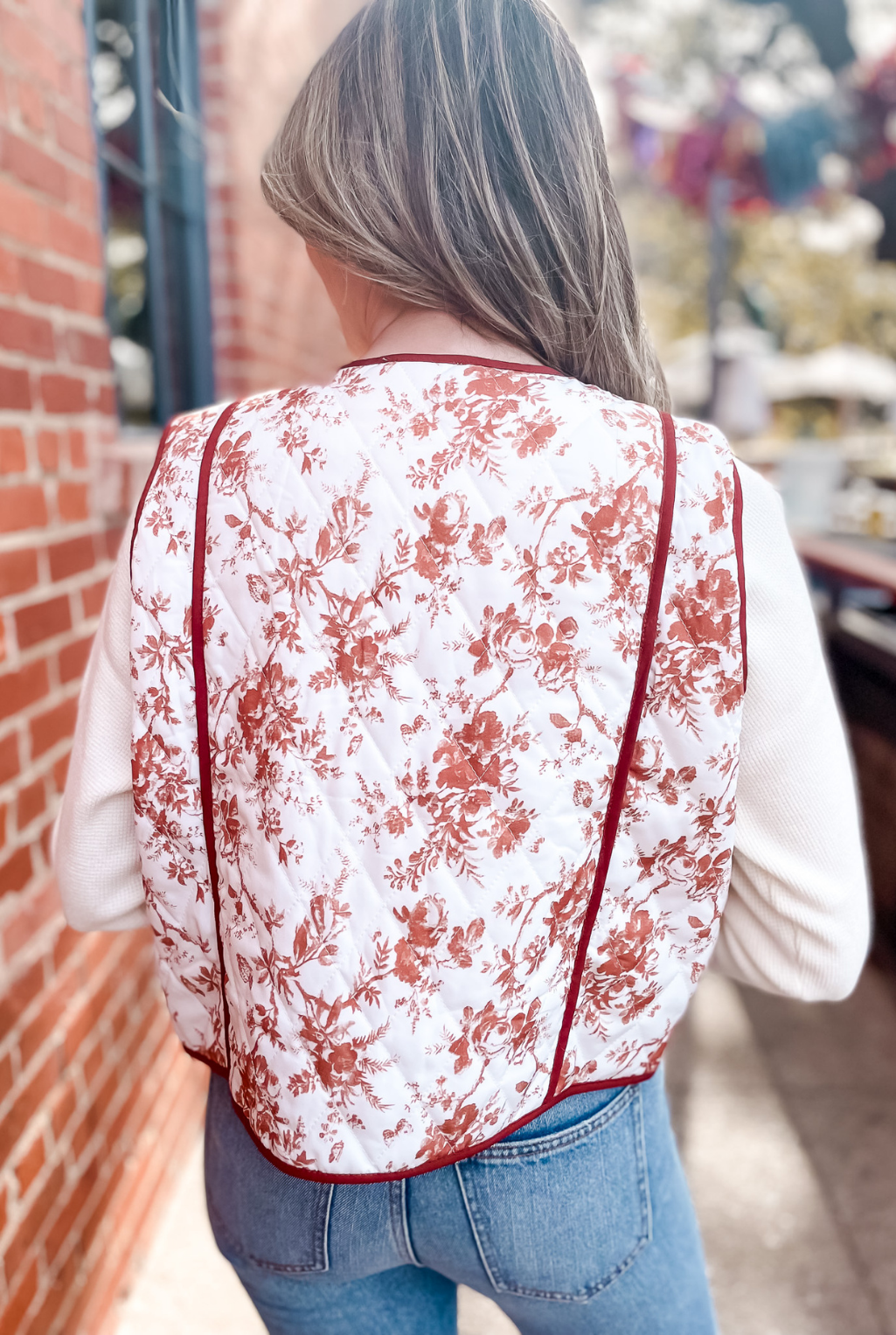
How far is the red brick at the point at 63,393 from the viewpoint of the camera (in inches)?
69.7

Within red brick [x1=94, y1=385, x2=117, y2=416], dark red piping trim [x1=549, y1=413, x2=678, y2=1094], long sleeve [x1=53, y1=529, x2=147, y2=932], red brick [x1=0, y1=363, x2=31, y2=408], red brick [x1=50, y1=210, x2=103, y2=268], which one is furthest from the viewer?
red brick [x1=94, y1=385, x2=117, y2=416]

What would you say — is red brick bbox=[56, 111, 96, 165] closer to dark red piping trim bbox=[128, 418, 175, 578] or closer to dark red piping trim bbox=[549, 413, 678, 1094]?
dark red piping trim bbox=[128, 418, 175, 578]

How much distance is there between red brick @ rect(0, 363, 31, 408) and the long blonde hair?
2.76 feet

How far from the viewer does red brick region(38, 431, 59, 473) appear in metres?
1.75

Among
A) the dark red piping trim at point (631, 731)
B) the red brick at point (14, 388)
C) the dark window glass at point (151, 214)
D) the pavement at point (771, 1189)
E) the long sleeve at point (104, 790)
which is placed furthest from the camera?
the dark window glass at point (151, 214)

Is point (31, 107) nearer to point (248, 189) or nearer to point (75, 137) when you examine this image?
point (75, 137)

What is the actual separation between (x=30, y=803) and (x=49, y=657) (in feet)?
0.87

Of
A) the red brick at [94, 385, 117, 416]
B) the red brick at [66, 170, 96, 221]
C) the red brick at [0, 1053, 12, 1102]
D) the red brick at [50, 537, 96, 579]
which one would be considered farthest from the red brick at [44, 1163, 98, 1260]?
the red brick at [66, 170, 96, 221]

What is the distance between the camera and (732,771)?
921 millimetres

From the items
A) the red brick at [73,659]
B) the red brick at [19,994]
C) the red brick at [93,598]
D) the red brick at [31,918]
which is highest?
the red brick at [93,598]

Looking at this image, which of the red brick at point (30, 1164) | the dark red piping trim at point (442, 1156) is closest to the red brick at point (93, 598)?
the red brick at point (30, 1164)

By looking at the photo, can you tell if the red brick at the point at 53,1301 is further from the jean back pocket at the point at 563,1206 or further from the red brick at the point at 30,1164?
the jean back pocket at the point at 563,1206

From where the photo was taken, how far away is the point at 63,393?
1842mm

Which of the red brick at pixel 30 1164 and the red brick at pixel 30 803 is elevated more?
the red brick at pixel 30 803
